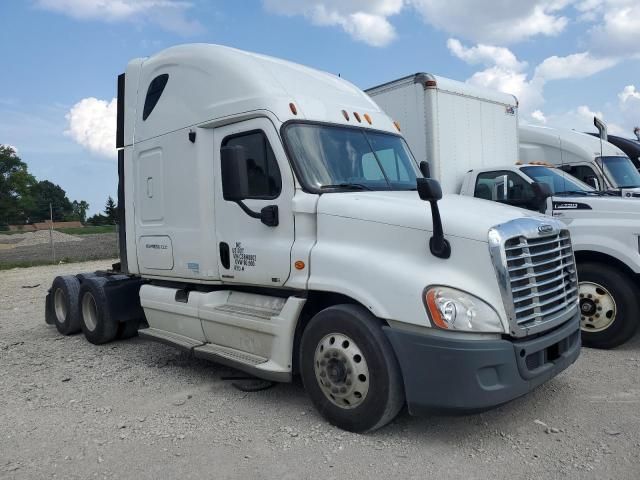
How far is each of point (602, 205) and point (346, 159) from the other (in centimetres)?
333

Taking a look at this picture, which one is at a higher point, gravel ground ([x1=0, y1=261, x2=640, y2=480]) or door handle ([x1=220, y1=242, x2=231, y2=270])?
door handle ([x1=220, y1=242, x2=231, y2=270])

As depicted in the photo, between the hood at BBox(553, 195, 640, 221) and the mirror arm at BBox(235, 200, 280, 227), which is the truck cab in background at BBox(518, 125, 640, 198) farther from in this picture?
the mirror arm at BBox(235, 200, 280, 227)

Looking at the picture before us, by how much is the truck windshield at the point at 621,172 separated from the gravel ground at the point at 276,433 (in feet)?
14.7

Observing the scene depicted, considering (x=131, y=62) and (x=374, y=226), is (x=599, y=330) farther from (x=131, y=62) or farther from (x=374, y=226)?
(x=131, y=62)

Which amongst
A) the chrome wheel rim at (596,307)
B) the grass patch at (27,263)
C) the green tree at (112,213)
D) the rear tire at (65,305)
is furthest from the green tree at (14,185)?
the chrome wheel rim at (596,307)

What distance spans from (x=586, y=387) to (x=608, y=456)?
1369 mm

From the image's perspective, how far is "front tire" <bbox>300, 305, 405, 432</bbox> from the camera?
3834mm

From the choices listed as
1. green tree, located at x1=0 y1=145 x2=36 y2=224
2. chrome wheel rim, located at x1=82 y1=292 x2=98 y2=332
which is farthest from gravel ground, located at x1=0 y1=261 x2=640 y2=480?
green tree, located at x1=0 y1=145 x2=36 y2=224

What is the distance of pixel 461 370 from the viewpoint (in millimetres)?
3576

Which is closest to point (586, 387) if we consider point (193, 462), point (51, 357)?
point (193, 462)

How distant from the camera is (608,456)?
3.65 m

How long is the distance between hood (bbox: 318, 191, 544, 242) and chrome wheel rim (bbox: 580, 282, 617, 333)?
2.30 meters

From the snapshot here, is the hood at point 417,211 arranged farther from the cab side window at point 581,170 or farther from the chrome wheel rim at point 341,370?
the cab side window at point 581,170

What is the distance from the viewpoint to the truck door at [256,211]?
181 inches
